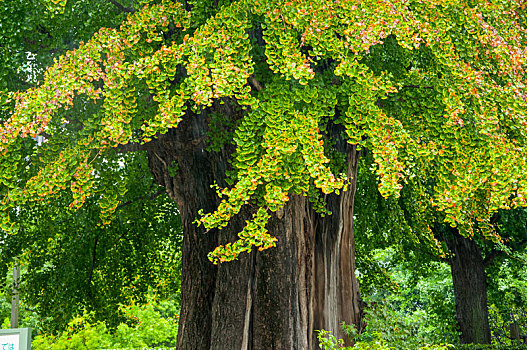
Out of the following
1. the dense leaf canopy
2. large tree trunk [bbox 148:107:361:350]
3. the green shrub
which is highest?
the dense leaf canopy

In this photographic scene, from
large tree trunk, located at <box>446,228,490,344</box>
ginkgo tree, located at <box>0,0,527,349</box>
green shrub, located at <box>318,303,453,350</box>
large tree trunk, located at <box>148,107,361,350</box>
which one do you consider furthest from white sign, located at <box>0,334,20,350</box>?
large tree trunk, located at <box>446,228,490,344</box>

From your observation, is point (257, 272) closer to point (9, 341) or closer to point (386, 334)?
point (386, 334)

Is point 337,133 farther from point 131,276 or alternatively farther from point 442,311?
point 442,311

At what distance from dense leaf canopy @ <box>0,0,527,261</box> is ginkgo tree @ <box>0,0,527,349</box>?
0.02m

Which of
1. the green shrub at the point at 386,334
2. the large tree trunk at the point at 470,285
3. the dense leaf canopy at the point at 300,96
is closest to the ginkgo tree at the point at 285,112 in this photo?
the dense leaf canopy at the point at 300,96

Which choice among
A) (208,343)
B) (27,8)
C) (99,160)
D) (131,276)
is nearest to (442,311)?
(131,276)

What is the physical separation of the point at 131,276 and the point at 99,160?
5180 mm

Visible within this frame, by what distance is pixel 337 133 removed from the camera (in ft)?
25.0

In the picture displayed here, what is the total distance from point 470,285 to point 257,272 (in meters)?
7.95

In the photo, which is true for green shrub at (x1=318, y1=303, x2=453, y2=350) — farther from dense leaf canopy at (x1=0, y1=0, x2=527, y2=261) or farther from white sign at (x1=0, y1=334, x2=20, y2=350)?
white sign at (x1=0, y1=334, x2=20, y2=350)

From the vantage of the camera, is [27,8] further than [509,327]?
No

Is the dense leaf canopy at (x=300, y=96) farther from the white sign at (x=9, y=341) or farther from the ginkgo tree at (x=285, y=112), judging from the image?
the white sign at (x=9, y=341)

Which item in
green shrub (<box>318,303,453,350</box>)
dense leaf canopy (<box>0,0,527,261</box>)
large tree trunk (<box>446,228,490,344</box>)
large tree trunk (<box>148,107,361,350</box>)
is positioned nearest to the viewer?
dense leaf canopy (<box>0,0,527,261</box>)

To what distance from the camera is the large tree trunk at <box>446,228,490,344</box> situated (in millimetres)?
13414
